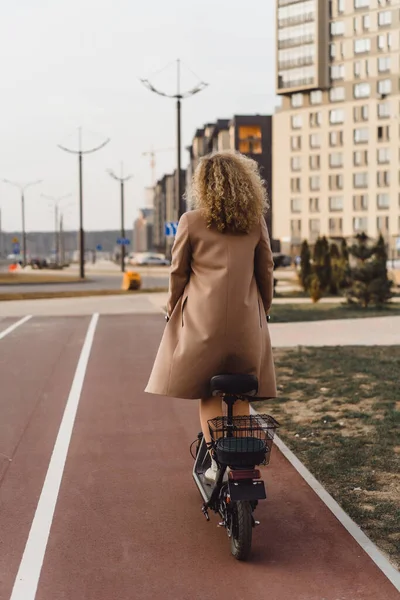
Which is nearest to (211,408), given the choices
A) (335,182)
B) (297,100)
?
(335,182)

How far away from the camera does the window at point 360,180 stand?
306ft

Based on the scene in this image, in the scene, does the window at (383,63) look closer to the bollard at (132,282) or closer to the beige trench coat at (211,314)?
the bollard at (132,282)

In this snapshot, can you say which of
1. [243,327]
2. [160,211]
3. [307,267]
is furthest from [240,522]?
[160,211]

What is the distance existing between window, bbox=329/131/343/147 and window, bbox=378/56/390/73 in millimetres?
8525

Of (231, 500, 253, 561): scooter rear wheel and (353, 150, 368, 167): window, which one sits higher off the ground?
(353, 150, 368, 167): window

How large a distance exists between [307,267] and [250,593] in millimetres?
25489

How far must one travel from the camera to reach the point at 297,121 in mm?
97500

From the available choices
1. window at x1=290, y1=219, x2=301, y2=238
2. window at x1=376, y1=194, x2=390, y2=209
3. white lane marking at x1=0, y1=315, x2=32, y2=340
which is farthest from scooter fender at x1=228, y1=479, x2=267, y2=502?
window at x1=290, y1=219, x2=301, y2=238

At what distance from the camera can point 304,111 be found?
96.6m

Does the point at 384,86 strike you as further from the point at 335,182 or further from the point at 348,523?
the point at 348,523

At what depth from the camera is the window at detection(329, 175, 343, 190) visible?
312 feet

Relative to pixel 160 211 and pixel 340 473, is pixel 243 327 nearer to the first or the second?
pixel 340 473

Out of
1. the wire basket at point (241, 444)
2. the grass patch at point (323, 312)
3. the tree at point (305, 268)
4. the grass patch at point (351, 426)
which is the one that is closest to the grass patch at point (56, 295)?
the tree at point (305, 268)

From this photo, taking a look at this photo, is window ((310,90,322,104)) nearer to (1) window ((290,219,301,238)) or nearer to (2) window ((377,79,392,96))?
(2) window ((377,79,392,96))
